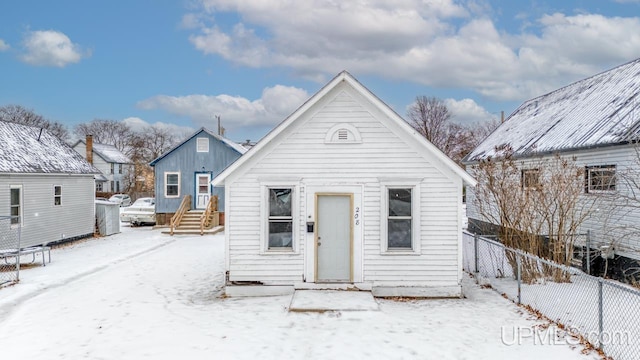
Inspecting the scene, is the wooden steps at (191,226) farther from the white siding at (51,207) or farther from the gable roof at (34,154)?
the gable roof at (34,154)

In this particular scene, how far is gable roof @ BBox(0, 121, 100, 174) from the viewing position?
15984 millimetres

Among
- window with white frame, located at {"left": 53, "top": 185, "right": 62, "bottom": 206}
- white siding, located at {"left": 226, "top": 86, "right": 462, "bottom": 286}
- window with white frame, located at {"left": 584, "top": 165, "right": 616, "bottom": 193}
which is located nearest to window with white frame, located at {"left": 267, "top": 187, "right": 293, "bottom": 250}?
white siding, located at {"left": 226, "top": 86, "right": 462, "bottom": 286}

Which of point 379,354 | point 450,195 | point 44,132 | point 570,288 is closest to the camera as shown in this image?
point 379,354

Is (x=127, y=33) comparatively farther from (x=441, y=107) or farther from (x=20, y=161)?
(x=441, y=107)

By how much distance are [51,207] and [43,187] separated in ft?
3.14

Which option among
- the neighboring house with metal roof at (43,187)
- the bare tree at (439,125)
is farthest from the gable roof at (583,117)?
the bare tree at (439,125)

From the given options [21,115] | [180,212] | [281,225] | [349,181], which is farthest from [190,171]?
[21,115]

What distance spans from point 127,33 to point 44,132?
41.3ft

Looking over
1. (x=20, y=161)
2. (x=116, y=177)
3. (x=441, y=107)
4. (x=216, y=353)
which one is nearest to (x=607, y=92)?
(x=216, y=353)

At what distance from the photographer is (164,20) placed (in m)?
25.9

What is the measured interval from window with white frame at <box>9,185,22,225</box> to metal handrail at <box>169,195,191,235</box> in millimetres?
6965

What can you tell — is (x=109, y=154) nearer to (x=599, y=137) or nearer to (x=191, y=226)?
(x=191, y=226)

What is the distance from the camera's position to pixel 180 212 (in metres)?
22.9

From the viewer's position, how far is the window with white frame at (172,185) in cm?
2472
